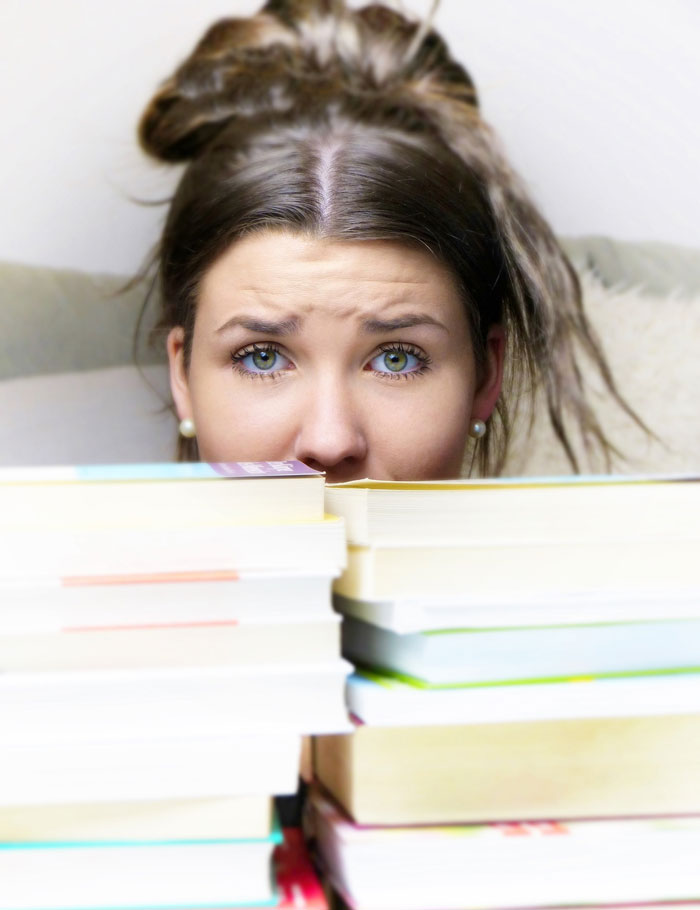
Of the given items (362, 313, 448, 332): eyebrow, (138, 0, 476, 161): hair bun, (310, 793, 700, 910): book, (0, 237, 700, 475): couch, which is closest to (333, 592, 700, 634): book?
(310, 793, 700, 910): book

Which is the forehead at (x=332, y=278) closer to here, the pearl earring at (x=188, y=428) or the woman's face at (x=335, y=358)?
the woman's face at (x=335, y=358)

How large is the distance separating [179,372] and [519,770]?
2.85ft

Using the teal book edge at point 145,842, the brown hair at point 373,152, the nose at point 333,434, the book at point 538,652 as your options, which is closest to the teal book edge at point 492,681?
the book at point 538,652

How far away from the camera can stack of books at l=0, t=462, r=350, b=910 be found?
1.50 ft

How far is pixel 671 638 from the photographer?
0.52 metres

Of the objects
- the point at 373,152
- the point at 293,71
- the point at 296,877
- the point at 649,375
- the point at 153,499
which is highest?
the point at 293,71

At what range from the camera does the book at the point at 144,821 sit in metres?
0.46

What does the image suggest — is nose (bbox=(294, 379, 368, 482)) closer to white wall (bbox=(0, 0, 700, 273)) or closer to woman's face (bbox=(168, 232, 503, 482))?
A: woman's face (bbox=(168, 232, 503, 482))

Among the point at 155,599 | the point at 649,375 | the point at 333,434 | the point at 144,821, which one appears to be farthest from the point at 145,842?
the point at 649,375

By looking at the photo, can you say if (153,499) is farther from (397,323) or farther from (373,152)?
(373,152)

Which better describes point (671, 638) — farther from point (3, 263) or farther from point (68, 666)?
point (3, 263)

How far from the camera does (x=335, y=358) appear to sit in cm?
107

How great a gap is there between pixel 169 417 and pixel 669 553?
2.95ft

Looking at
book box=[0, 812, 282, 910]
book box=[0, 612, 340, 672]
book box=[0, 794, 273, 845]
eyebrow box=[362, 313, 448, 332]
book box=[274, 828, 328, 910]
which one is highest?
eyebrow box=[362, 313, 448, 332]
